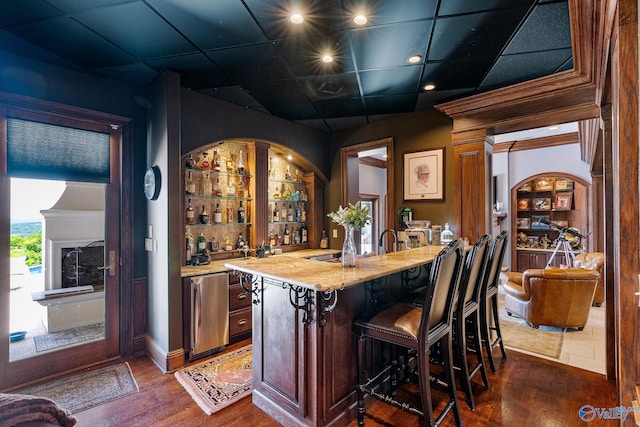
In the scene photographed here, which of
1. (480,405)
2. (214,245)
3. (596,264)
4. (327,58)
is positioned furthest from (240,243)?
(596,264)

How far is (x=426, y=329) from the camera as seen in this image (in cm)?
182

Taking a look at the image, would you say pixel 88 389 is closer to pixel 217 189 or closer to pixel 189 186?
pixel 189 186

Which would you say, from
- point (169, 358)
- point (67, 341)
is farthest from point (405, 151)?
point (67, 341)

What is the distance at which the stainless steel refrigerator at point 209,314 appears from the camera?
3057mm

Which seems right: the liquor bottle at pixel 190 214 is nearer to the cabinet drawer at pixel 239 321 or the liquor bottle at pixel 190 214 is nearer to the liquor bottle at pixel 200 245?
the liquor bottle at pixel 200 245

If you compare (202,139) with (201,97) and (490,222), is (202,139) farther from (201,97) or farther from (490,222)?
(490,222)

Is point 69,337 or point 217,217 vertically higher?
point 217,217

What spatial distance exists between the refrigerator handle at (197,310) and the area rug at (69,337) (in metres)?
0.94

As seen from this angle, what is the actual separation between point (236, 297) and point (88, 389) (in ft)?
4.67

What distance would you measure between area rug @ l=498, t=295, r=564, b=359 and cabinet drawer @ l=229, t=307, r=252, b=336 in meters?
2.94

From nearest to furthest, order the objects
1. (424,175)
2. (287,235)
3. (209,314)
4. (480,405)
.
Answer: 1. (480,405)
2. (209,314)
3. (424,175)
4. (287,235)

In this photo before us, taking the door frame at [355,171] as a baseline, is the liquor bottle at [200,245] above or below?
below

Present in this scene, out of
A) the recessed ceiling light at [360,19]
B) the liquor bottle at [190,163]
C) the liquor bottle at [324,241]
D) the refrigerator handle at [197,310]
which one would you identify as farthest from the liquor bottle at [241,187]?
the recessed ceiling light at [360,19]

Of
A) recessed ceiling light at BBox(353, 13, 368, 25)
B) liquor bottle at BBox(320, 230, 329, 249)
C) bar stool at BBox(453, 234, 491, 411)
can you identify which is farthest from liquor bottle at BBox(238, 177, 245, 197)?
bar stool at BBox(453, 234, 491, 411)
